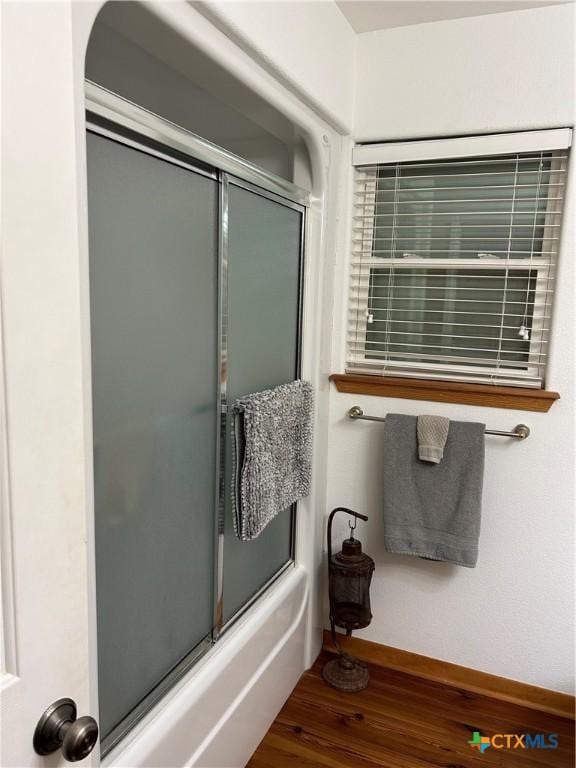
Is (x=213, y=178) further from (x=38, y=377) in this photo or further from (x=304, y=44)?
(x=38, y=377)

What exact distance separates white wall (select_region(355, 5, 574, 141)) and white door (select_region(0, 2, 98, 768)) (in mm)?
1404

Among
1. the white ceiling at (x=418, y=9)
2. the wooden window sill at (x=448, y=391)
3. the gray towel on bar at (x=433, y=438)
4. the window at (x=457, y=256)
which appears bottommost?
the gray towel on bar at (x=433, y=438)

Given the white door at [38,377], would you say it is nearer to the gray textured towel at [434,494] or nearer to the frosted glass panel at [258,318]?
the frosted glass panel at [258,318]

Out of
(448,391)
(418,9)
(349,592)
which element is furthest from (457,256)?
(349,592)

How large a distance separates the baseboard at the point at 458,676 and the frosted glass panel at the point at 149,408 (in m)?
0.94

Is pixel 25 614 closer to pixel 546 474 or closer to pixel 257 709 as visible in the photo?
pixel 257 709

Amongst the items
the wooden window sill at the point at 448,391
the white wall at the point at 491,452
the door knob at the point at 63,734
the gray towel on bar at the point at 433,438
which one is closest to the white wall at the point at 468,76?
the white wall at the point at 491,452

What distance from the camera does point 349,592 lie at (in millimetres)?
1928

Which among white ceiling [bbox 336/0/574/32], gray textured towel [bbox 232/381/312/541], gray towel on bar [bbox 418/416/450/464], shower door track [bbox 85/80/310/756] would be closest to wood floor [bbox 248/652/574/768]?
shower door track [bbox 85/80/310/756]

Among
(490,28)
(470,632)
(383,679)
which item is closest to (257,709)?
(383,679)

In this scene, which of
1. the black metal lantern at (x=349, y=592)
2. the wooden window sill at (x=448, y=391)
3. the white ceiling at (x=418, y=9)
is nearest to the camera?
the white ceiling at (x=418, y=9)

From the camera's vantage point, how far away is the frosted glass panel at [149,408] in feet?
3.40

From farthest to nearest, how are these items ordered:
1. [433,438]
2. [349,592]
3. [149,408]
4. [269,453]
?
[349,592], [433,438], [269,453], [149,408]

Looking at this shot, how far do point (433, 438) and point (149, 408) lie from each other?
102cm
